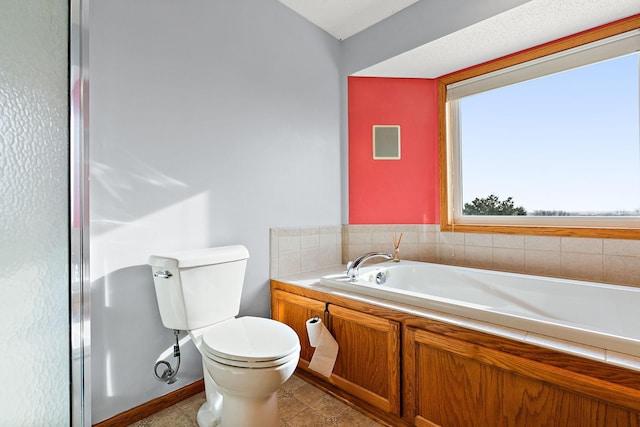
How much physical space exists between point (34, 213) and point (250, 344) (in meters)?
0.90

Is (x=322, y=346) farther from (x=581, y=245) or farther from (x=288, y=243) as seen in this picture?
(x=581, y=245)

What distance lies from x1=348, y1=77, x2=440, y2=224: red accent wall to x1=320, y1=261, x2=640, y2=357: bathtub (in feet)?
1.72

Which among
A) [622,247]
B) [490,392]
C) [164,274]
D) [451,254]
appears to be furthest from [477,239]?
[164,274]

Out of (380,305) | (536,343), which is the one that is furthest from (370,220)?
(536,343)

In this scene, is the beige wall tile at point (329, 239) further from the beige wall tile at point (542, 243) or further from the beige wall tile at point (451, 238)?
the beige wall tile at point (542, 243)

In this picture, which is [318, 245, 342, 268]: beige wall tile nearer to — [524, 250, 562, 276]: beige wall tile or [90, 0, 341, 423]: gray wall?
[90, 0, 341, 423]: gray wall

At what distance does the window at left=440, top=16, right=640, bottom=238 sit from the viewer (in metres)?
1.93

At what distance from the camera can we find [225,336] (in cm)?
144

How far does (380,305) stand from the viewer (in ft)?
5.15

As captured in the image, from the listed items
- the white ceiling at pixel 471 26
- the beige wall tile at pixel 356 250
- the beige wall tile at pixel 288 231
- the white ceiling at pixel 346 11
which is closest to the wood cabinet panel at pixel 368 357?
the beige wall tile at pixel 288 231

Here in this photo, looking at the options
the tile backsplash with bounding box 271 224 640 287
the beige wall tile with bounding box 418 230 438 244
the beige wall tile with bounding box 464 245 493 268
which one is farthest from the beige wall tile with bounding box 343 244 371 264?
the beige wall tile with bounding box 464 245 493 268

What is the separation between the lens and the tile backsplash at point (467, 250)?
74.4 inches

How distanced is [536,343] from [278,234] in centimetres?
160

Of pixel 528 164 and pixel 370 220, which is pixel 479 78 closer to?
pixel 528 164
